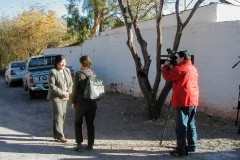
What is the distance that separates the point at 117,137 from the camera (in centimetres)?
609

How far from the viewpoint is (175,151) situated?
483 centimetres

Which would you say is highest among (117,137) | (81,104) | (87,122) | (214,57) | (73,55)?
(73,55)

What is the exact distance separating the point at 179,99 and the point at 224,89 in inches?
119

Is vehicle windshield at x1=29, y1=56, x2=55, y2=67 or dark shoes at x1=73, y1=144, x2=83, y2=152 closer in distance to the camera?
dark shoes at x1=73, y1=144, x2=83, y2=152

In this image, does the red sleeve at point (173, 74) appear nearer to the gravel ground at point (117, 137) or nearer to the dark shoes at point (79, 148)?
the gravel ground at point (117, 137)

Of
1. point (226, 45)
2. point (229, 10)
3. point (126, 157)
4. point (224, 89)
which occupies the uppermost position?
point (229, 10)

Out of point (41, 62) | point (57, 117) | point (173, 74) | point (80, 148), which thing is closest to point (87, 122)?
point (80, 148)

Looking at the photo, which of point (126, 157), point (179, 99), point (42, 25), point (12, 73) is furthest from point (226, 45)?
point (42, 25)

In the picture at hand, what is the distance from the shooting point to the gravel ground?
505cm

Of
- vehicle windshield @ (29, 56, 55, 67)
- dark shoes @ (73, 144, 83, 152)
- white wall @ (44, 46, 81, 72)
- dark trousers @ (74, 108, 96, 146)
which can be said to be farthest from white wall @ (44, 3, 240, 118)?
white wall @ (44, 46, 81, 72)

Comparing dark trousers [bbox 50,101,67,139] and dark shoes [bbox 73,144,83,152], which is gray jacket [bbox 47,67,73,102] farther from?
dark shoes [bbox 73,144,83,152]

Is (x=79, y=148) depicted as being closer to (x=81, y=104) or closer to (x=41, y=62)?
(x=81, y=104)

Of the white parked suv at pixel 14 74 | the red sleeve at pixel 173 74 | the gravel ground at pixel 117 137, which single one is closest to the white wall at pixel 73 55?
the white parked suv at pixel 14 74

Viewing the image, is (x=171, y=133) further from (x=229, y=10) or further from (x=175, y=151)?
(x=229, y=10)
